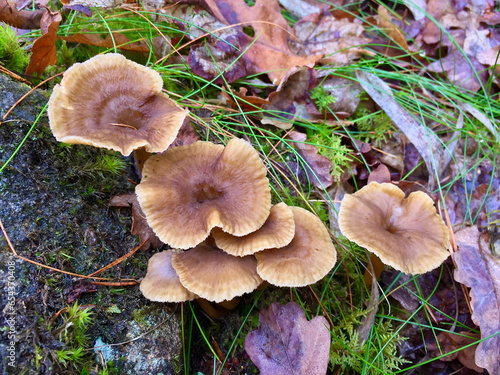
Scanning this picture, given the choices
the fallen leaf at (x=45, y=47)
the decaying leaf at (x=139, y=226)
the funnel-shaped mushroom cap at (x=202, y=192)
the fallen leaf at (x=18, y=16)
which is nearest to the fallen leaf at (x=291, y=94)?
the funnel-shaped mushroom cap at (x=202, y=192)

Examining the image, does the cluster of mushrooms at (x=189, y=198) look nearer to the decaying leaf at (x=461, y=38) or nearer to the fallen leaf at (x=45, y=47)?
the fallen leaf at (x=45, y=47)

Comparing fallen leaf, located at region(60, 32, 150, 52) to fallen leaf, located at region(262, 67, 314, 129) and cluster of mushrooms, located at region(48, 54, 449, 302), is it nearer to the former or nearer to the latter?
cluster of mushrooms, located at region(48, 54, 449, 302)

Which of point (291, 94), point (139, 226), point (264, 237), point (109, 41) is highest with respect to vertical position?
point (109, 41)

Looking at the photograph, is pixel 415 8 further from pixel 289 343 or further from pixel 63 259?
pixel 63 259

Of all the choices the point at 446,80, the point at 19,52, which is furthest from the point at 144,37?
the point at 446,80

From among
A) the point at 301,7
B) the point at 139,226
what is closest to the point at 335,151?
the point at 139,226

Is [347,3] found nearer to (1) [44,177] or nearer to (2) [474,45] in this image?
(2) [474,45]
